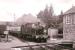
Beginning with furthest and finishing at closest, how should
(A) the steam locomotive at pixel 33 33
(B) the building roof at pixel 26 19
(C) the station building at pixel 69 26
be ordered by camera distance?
(B) the building roof at pixel 26 19 < (C) the station building at pixel 69 26 < (A) the steam locomotive at pixel 33 33

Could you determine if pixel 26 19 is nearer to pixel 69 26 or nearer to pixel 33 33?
pixel 33 33

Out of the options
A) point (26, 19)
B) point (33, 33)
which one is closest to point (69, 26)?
point (33, 33)

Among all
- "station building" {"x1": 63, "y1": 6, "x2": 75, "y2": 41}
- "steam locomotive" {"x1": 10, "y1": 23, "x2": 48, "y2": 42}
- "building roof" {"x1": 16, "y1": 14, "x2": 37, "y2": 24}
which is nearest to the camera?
"steam locomotive" {"x1": 10, "y1": 23, "x2": 48, "y2": 42}

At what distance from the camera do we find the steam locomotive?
7766 millimetres

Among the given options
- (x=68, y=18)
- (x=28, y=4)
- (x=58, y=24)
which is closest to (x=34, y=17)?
(x=58, y=24)

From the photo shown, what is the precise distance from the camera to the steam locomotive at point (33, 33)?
25.5ft

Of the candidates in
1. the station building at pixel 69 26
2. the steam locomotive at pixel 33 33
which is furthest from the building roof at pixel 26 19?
the station building at pixel 69 26

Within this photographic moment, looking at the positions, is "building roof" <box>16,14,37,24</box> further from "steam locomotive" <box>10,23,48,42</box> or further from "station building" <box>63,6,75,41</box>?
"station building" <box>63,6,75,41</box>

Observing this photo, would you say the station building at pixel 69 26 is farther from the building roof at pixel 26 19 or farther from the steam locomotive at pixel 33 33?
the building roof at pixel 26 19

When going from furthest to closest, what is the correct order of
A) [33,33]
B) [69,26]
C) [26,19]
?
1. [26,19]
2. [69,26]
3. [33,33]

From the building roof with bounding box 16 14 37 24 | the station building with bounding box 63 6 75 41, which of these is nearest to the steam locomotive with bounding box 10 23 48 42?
the station building with bounding box 63 6 75 41

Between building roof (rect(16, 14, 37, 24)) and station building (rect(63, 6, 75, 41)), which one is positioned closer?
station building (rect(63, 6, 75, 41))

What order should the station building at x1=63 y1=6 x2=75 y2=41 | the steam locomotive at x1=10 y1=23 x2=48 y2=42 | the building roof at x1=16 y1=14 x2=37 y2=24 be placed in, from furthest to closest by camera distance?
the building roof at x1=16 y1=14 x2=37 y2=24 → the station building at x1=63 y1=6 x2=75 y2=41 → the steam locomotive at x1=10 y1=23 x2=48 y2=42

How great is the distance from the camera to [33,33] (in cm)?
809
